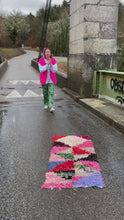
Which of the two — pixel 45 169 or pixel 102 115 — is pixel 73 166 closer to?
pixel 45 169

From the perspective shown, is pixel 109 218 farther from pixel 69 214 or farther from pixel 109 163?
pixel 109 163

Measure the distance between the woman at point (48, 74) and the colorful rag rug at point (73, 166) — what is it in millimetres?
2848

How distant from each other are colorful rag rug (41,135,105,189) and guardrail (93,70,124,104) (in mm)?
2786

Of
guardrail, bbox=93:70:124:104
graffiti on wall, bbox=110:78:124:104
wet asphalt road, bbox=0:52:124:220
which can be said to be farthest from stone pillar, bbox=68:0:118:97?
wet asphalt road, bbox=0:52:124:220

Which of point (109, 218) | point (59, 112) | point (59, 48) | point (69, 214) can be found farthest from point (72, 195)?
point (59, 48)

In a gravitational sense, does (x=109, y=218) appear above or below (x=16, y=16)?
below

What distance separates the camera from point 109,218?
2.27 metres

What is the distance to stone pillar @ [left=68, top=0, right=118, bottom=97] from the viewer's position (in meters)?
7.71

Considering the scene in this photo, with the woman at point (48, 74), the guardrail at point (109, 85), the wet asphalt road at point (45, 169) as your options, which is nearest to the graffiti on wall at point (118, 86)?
the guardrail at point (109, 85)

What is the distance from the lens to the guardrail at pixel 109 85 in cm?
661

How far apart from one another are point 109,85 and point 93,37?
1.80 meters

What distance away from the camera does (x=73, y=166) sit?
129 inches

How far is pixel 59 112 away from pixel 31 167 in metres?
3.68

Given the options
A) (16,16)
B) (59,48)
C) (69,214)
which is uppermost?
(16,16)
